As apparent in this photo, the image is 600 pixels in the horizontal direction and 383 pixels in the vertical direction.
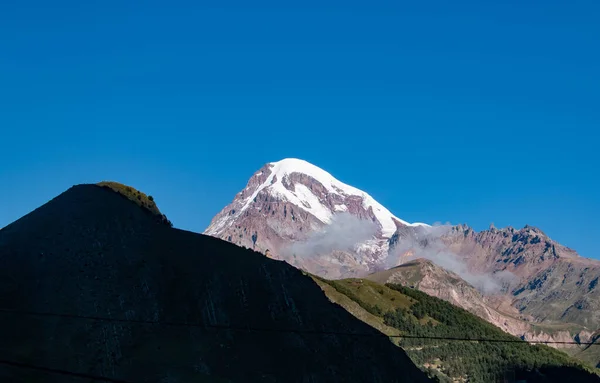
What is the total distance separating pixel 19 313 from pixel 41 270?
15107 mm

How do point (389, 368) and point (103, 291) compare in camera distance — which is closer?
point (103, 291)

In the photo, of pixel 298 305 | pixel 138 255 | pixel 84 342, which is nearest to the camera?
pixel 84 342

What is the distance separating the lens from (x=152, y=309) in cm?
12350

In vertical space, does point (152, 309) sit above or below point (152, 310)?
above

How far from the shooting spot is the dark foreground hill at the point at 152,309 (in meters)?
103

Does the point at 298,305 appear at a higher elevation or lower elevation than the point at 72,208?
lower

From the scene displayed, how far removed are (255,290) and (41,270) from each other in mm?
48281

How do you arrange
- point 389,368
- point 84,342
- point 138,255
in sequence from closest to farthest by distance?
point 84,342 < point 138,255 < point 389,368

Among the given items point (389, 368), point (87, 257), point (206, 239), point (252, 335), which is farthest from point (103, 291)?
point (389, 368)

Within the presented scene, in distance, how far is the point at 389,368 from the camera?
16138cm

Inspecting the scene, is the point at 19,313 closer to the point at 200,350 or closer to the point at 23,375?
the point at 23,375

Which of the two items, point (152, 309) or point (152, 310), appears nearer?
point (152, 310)

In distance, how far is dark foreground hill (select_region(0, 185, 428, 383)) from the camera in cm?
10312

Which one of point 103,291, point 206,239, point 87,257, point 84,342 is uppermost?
point 206,239
